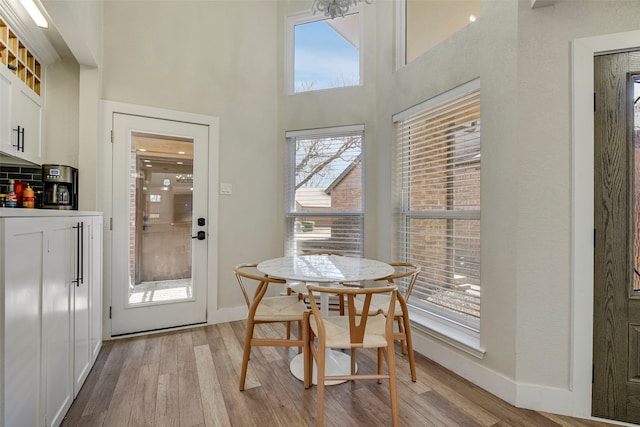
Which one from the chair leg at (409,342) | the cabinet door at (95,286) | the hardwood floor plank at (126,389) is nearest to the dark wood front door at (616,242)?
the chair leg at (409,342)

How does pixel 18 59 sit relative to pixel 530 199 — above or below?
above

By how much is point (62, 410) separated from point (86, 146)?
6.58 feet

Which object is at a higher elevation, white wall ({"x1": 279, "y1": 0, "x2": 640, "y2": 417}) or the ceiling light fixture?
the ceiling light fixture

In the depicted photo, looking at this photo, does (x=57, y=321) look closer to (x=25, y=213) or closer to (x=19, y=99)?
(x=25, y=213)

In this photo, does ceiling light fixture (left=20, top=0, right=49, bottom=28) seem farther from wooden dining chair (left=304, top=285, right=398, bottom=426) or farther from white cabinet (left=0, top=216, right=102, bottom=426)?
wooden dining chair (left=304, top=285, right=398, bottom=426)

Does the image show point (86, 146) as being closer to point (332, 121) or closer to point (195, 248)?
point (195, 248)

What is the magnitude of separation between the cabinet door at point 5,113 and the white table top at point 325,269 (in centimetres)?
195

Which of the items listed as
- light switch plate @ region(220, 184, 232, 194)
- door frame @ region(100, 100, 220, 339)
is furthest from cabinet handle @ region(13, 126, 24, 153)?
light switch plate @ region(220, 184, 232, 194)

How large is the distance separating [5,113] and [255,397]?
2566 millimetres

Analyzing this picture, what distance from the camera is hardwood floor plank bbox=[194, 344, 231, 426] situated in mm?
1727

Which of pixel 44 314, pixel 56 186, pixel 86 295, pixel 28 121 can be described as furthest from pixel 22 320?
pixel 28 121

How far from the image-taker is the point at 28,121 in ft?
7.84

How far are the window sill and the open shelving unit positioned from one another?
3.57 meters

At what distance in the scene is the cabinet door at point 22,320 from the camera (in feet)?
3.61
